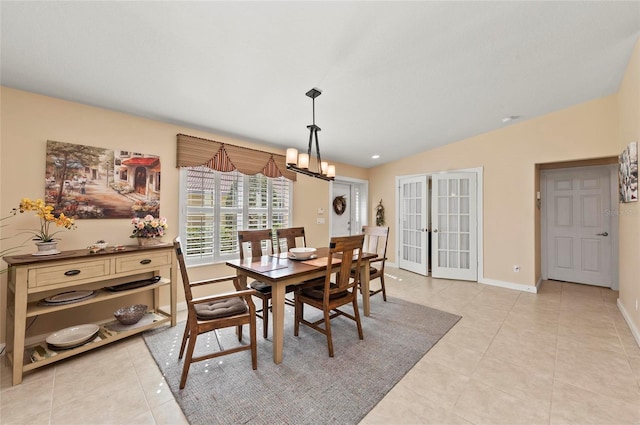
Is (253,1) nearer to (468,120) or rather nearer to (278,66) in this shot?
(278,66)

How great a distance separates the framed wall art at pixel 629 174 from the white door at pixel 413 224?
8.40ft

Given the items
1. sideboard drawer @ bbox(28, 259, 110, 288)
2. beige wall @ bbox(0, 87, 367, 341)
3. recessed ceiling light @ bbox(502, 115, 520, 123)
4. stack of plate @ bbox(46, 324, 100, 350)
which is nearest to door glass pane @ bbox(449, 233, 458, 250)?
recessed ceiling light @ bbox(502, 115, 520, 123)

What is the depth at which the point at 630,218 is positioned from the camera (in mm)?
2814

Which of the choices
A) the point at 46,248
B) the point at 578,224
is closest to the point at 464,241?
the point at 578,224

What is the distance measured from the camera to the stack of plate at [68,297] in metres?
2.15

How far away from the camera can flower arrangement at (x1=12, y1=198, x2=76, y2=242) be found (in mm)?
2093

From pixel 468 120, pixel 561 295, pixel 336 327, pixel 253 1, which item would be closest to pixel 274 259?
pixel 336 327

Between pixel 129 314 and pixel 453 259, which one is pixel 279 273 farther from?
pixel 453 259

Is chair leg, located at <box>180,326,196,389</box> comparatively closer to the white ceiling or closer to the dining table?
the dining table

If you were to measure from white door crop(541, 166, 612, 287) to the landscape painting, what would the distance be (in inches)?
254

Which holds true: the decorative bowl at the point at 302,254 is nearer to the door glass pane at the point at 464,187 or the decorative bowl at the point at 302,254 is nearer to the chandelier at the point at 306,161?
the chandelier at the point at 306,161

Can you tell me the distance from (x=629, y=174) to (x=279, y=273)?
372 centimetres

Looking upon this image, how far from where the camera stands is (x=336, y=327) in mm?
2807

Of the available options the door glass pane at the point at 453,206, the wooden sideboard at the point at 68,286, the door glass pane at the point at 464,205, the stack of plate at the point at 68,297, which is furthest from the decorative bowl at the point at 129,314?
the door glass pane at the point at 464,205
